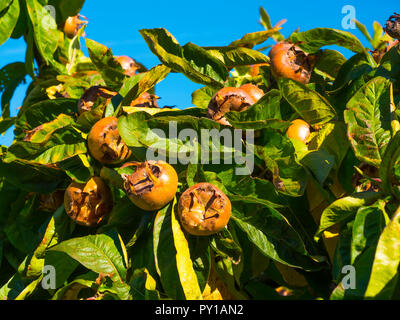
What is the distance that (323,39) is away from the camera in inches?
63.9

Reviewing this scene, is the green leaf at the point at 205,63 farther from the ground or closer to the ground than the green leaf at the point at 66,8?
closer to the ground

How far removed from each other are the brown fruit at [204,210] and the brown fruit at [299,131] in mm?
368

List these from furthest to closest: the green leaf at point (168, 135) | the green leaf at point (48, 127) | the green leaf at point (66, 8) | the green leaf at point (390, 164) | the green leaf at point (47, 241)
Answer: the green leaf at point (66, 8) → the green leaf at point (48, 127) → the green leaf at point (47, 241) → the green leaf at point (168, 135) → the green leaf at point (390, 164)

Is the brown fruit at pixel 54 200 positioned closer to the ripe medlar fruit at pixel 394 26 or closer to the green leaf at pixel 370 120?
the green leaf at pixel 370 120

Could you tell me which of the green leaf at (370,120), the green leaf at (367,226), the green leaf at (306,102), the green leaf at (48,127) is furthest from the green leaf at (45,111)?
the green leaf at (367,226)

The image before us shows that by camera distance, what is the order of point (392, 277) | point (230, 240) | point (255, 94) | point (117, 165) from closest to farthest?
point (392, 277), point (230, 240), point (255, 94), point (117, 165)

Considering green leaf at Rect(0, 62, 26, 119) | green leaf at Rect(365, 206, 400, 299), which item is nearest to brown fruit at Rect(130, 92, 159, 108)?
green leaf at Rect(365, 206, 400, 299)

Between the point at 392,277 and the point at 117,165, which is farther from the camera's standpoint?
the point at 117,165

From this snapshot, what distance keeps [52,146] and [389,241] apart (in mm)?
1244

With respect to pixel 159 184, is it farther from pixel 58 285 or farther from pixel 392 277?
pixel 392 277

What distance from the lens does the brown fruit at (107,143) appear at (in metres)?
1.58

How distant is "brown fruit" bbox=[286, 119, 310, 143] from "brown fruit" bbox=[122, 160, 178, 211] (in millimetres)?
444

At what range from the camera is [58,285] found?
1591mm
